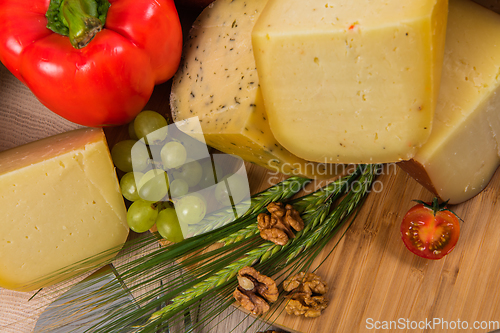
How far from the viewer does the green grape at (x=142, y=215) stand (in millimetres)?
1206

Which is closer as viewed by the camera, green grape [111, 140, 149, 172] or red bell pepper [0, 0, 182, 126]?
red bell pepper [0, 0, 182, 126]

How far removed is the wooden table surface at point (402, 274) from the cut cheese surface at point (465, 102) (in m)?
0.17

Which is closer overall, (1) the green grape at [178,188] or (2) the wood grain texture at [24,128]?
(1) the green grape at [178,188]

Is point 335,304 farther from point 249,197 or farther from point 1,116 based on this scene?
point 1,116

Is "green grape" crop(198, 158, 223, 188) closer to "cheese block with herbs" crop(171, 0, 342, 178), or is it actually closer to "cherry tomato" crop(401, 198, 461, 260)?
"cheese block with herbs" crop(171, 0, 342, 178)

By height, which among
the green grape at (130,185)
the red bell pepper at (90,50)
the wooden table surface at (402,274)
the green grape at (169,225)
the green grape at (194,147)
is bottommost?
the wooden table surface at (402,274)

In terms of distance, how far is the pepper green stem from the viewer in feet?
3.20

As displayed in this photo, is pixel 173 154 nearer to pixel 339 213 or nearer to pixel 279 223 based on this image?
pixel 279 223

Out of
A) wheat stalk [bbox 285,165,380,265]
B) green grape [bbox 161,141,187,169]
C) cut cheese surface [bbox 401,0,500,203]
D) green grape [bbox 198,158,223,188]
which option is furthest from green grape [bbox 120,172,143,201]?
cut cheese surface [bbox 401,0,500,203]

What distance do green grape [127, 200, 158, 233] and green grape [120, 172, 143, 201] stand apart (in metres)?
0.03

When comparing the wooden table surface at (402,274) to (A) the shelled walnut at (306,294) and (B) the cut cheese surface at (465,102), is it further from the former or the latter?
(B) the cut cheese surface at (465,102)

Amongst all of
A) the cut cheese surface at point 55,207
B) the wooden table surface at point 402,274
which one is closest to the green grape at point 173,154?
the cut cheese surface at point 55,207

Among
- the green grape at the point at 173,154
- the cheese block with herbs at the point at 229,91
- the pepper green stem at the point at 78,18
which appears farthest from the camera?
the green grape at the point at 173,154

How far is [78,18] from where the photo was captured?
0.97 meters
